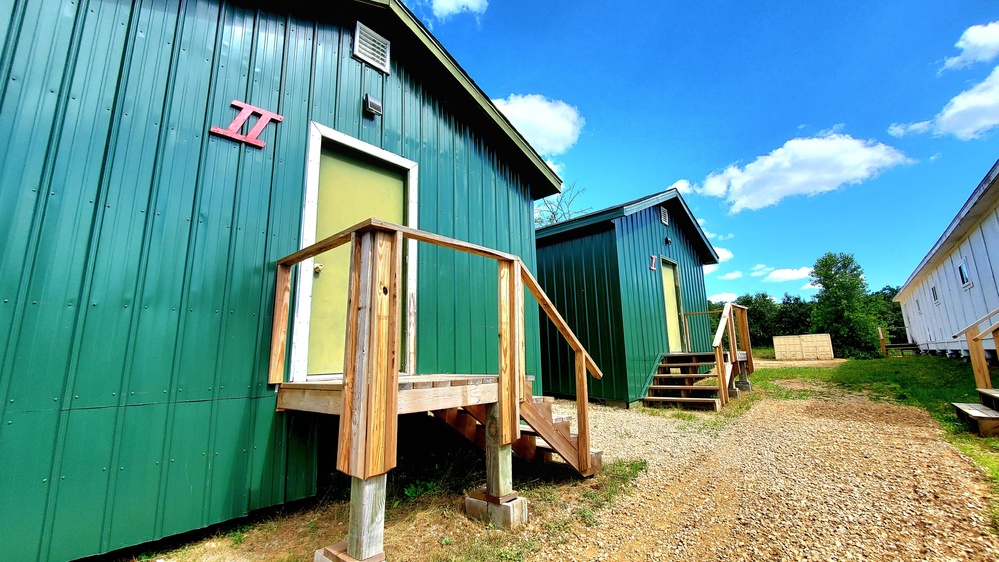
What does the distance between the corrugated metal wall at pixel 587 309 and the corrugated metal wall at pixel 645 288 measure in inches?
6.9

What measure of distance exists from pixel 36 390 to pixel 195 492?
100 cm

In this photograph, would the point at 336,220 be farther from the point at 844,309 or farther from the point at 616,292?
the point at 844,309

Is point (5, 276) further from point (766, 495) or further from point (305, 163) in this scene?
point (766, 495)

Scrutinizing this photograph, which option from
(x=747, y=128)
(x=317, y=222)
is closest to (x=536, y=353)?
(x=317, y=222)

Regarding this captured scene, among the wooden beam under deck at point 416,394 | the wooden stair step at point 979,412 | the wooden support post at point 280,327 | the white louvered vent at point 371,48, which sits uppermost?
the white louvered vent at point 371,48

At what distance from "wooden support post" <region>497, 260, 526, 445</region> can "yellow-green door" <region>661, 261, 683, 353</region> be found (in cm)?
707

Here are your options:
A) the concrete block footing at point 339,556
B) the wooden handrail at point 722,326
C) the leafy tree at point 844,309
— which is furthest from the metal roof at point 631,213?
the leafy tree at point 844,309

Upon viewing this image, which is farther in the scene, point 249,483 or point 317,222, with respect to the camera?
point 317,222

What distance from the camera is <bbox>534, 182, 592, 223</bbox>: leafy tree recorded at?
64.0 feet

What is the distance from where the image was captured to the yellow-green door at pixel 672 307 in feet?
29.8

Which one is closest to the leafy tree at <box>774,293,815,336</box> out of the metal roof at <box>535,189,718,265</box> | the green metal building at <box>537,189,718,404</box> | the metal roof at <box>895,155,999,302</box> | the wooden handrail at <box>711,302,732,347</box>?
the metal roof at <box>895,155,999,302</box>

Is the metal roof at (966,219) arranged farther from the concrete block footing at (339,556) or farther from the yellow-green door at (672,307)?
the concrete block footing at (339,556)

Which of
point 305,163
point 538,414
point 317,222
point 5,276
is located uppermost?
point 305,163

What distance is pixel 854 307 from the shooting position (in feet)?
67.8
